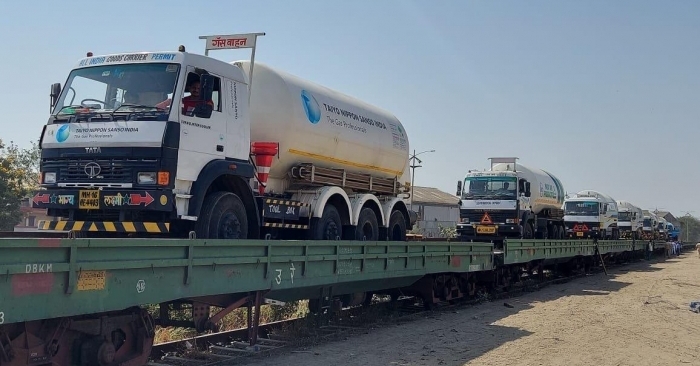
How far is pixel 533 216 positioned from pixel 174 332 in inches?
658

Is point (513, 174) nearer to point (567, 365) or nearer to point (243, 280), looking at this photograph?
point (567, 365)

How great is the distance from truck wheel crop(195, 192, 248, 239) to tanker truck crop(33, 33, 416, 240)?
2 centimetres

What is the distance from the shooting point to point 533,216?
25.1 m

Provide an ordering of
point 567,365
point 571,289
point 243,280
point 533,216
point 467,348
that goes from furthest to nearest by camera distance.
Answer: point 533,216
point 571,289
point 467,348
point 567,365
point 243,280

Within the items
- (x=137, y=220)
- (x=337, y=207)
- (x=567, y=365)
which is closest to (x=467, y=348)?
(x=567, y=365)

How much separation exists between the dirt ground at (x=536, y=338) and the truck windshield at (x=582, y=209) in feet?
59.0

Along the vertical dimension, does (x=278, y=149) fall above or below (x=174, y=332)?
above

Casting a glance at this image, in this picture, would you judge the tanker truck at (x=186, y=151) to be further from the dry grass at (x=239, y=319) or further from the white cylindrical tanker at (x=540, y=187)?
the white cylindrical tanker at (x=540, y=187)

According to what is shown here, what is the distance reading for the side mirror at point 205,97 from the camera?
28.2ft

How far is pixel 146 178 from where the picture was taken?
7.93m

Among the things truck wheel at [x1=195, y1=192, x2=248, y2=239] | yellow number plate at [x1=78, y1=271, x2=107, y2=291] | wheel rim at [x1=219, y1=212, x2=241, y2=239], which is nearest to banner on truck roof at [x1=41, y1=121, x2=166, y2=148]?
truck wheel at [x1=195, y1=192, x2=248, y2=239]

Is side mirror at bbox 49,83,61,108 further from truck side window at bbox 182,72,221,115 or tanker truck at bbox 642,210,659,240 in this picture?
tanker truck at bbox 642,210,659,240

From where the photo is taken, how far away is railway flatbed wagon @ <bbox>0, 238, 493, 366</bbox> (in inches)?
195

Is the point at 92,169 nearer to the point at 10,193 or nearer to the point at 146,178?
the point at 146,178
